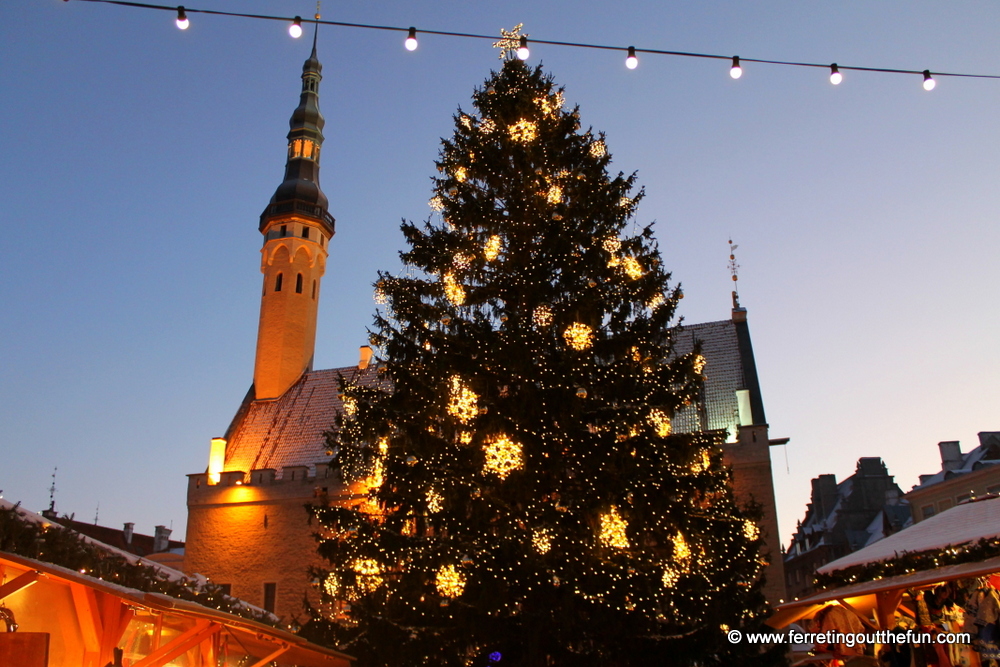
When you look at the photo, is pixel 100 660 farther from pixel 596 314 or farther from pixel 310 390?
pixel 310 390

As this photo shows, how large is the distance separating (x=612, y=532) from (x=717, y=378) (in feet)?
45.9

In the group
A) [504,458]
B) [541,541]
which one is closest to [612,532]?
[541,541]

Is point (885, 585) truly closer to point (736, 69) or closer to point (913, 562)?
point (913, 562)

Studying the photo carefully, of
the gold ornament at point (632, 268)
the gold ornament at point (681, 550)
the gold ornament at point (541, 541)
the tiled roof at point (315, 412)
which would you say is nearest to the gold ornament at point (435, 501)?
the gold ornament at point (541, 541)

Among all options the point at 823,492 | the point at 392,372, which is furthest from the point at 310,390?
the point at 823,492

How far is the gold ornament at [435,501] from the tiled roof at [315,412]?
40.1ft

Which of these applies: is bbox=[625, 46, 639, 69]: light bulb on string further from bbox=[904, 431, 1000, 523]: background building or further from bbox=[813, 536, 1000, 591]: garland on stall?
bbox=[904, 431, 1000, 523]: background building

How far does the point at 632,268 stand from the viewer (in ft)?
41.1

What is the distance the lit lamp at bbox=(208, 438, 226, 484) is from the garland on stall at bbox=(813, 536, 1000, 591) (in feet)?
66.3

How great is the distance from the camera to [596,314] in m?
11.9

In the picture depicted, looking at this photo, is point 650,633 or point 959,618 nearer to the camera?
point 959,618

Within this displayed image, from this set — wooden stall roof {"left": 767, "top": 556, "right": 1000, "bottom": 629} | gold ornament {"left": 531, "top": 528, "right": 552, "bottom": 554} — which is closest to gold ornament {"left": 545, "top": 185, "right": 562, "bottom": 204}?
gold ornament {"left": 531, "top": 528, "right": 552, "bottom": 554}

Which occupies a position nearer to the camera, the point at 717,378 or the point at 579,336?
the point at 579,336

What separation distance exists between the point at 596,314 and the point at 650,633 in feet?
14.9
